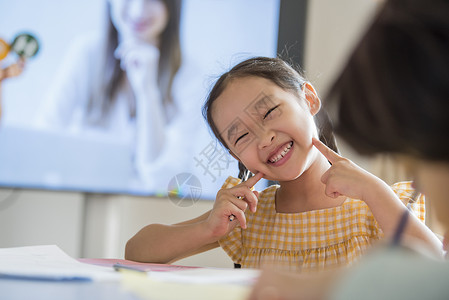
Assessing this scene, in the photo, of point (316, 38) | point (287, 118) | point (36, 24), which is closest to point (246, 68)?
point (287, 118)

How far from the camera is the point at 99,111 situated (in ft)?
4.93

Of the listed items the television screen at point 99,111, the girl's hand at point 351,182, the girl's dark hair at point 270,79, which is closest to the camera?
the girl's hand at point 351,182

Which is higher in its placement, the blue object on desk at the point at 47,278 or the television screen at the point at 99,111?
the television screen at the point at 99,111

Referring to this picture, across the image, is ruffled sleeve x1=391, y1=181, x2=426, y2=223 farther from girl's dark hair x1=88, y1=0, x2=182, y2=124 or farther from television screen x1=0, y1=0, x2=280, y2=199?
girl's dark hair x1=88, y1=0, x2=182, y2=124

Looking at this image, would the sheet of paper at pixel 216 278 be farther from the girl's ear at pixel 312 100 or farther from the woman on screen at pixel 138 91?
the woman on screen at pixel 138 91

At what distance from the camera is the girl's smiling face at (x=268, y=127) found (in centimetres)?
104

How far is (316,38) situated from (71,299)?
1867mm

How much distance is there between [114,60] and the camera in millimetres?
1529

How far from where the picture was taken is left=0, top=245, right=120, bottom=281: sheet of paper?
0.59m

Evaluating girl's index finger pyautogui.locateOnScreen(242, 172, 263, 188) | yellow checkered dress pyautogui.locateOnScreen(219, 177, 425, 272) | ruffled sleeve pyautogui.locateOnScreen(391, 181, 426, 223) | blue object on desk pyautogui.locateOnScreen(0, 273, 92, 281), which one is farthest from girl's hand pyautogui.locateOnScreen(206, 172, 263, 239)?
blue object on desk pyautogui.locateOnScreen(0, 273, 92, 281)

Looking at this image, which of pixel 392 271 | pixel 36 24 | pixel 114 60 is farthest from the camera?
pixel 114 60

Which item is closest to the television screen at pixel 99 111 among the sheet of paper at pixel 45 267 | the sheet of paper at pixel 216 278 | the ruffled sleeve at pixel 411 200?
the ruffled sleeve at pixel 411 200

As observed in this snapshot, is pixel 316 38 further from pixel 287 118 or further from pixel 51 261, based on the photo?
pixel 51 261

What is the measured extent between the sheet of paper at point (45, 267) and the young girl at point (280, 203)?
303mm
